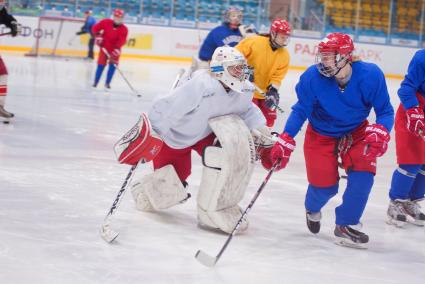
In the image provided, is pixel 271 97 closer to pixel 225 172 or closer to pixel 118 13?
pixel 225 172

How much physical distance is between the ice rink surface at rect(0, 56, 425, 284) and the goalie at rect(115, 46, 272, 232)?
191 mm

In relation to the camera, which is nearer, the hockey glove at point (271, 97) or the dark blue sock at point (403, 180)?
the dark blue sock at point (403, 180)

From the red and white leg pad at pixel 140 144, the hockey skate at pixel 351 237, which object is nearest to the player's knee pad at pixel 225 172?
the red and white leg pad at pixel 140 144

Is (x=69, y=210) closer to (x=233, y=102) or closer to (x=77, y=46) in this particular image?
(x=233, y=102)

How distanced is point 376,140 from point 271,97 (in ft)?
8.85

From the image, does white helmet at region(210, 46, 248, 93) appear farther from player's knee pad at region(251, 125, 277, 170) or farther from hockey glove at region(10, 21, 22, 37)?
hockey glove at region(10, 21, 22, 37)

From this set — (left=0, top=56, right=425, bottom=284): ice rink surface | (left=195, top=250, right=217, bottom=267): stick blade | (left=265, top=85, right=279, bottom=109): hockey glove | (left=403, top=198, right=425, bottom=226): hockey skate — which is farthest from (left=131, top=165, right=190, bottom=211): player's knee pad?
(left=265, top=85, right=279, bottom=109): hockey glove

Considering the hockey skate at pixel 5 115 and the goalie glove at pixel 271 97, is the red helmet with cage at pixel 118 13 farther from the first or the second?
the goalie glove at pixel 271 97

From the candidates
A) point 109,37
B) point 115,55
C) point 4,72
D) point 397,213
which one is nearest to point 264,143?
point 397,213

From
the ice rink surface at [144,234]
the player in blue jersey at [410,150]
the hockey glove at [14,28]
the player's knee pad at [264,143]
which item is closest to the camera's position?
the ice rink surface at [144,234]

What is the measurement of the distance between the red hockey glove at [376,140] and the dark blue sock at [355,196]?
0.17 meters

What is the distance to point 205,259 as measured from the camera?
3.25 m

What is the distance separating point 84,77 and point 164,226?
9.36 meters

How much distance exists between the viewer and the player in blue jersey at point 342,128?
3621 mm
